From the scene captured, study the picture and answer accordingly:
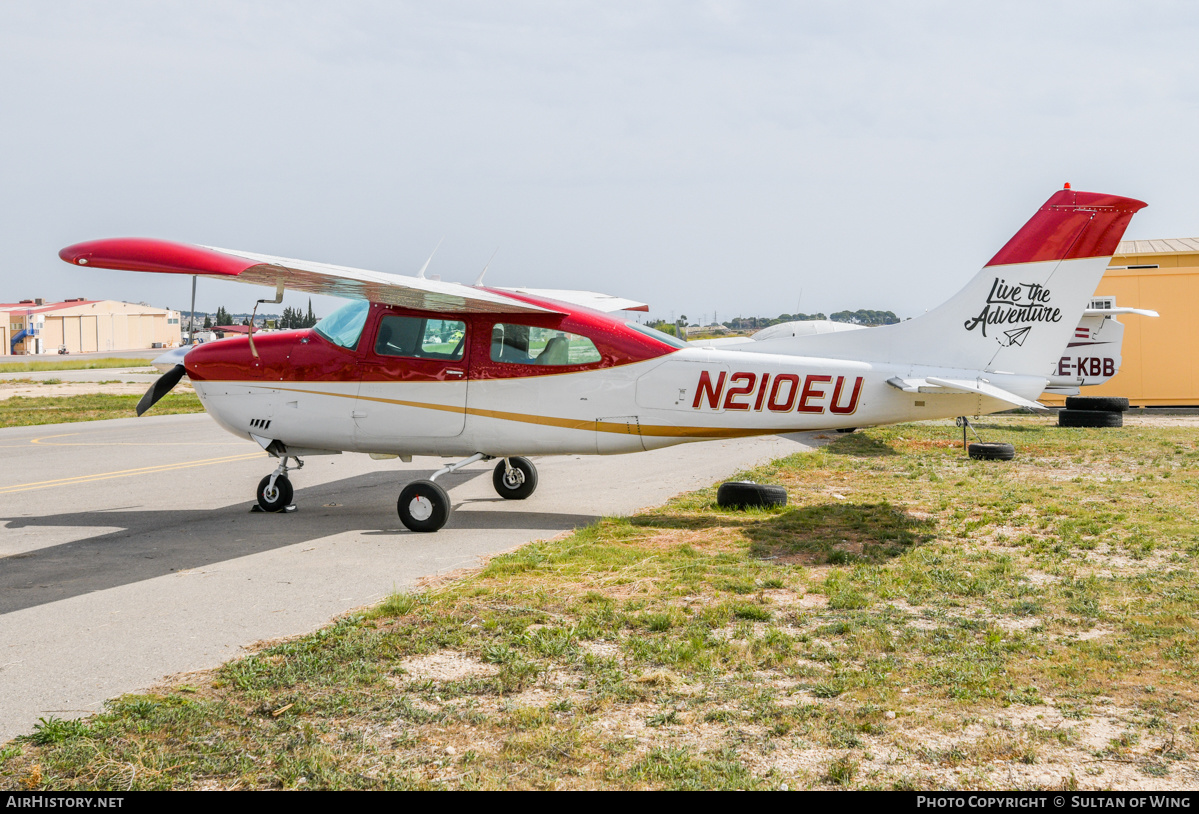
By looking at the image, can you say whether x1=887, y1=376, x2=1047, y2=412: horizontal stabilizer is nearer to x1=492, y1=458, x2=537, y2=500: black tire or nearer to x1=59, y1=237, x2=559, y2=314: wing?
x1=59, y1=237, x2=559, y2=314: wing

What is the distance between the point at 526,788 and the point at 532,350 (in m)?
6.25

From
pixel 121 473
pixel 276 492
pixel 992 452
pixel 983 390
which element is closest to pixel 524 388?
pixel 276 492

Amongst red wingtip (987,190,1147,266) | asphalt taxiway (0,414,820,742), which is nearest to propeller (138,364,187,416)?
asphalt taxiway (0,414,820,742)

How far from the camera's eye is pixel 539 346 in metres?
9.38

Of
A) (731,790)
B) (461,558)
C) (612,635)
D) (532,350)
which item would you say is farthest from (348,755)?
(532,350)

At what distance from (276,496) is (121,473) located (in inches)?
182

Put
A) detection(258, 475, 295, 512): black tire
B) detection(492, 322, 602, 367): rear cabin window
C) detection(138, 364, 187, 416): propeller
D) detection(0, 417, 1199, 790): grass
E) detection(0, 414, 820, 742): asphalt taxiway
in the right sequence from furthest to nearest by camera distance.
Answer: detection(138, 364, 187, 416): propeller, detection(258, 475, 295, 512): black tire, detection(492, 322, 602, 367): rear cabin window, detection(0, 414, 820, 742): asphalt taxiway, detection(0, 417, 1199, 790): grass

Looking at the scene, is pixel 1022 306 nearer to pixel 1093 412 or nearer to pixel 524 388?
pixel 524 388

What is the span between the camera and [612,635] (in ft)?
17.7

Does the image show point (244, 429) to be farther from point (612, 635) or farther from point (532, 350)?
point (612, 635)

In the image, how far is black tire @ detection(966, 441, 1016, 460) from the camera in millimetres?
13633

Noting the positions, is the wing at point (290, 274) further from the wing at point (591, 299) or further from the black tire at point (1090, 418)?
the black tire at point (1090, 418)

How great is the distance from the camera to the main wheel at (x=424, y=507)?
897cm

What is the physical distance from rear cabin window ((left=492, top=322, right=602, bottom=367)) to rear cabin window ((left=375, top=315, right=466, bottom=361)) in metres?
0.42
